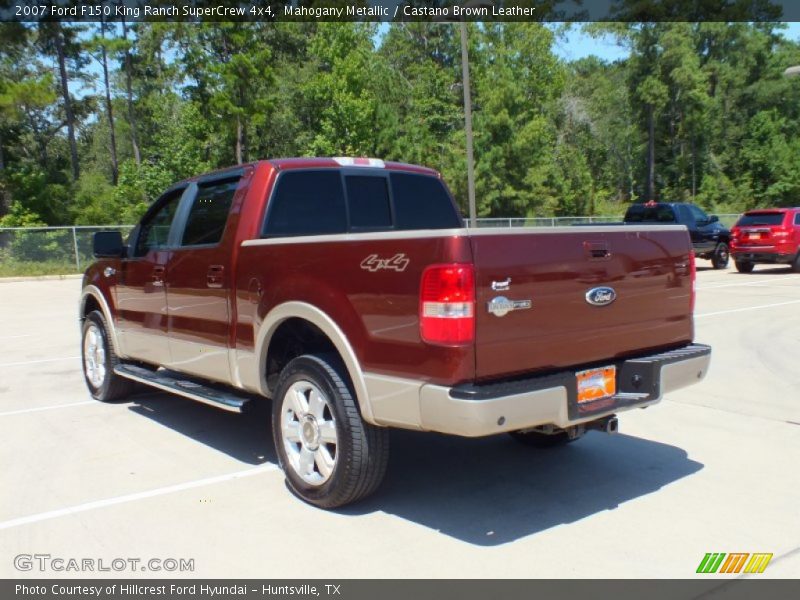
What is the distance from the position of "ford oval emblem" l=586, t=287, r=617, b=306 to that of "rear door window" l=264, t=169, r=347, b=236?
81.2 inches

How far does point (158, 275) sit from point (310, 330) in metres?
1.88

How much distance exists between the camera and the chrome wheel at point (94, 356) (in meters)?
7.35

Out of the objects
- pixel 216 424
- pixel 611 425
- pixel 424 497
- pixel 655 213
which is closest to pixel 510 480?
pixel 424 497

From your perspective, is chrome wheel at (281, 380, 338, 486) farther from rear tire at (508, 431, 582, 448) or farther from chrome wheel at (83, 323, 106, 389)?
chrome wheel at (83, 323, 106, 389)

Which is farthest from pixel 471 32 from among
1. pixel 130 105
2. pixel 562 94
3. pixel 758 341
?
pixel 758 341

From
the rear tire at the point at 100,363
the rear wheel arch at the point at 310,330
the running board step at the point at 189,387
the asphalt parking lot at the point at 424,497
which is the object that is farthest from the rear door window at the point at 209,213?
the rear tire at the point at 100,363

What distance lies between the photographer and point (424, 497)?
4.73m

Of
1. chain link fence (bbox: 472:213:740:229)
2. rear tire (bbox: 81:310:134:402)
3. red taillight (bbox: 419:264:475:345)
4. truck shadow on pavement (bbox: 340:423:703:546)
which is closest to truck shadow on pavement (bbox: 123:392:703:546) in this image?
truck shadow on pavement (bbox: 340:423:703:546)

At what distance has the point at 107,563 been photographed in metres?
3.86

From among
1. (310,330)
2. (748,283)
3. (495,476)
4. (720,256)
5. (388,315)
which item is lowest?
(748,283)

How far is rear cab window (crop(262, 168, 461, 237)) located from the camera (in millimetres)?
5320

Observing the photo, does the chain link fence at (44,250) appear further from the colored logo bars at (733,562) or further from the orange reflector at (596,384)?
the colored logo bars at (733,562)

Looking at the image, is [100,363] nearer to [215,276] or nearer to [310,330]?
[215,276]

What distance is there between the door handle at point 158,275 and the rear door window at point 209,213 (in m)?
0.33
